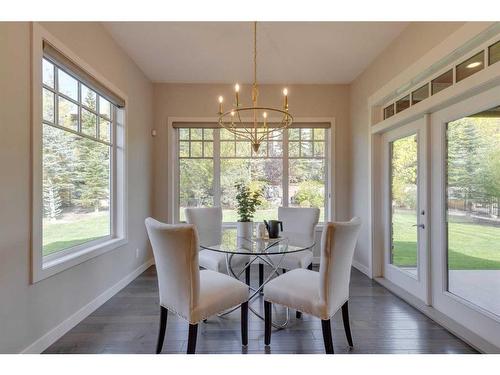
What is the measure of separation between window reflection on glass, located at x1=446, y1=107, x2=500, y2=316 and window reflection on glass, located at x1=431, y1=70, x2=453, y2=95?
1.11 feet

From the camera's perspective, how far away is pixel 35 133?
184 centimetres

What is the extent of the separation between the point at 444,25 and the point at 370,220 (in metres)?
2.22

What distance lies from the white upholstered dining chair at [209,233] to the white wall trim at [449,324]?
5.59 ft

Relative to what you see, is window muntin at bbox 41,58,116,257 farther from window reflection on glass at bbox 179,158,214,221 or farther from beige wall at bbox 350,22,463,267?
beige wall at bbox 350,22,463,267

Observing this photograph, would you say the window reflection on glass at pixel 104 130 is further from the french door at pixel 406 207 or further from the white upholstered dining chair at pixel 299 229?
the french door at pixel 406 207

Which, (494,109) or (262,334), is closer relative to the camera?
(494,109)

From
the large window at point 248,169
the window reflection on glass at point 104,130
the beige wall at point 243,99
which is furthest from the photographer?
the large window at point 248,169

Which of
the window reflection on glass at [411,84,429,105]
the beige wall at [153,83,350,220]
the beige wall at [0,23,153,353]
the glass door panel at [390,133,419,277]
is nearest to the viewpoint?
the beige wall at [0,23,153,353]

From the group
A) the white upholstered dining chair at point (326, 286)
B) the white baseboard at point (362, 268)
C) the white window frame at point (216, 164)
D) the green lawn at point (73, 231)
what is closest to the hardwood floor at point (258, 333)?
the white upholstered dining chair at point (326, 286)

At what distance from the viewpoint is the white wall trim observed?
1.87m

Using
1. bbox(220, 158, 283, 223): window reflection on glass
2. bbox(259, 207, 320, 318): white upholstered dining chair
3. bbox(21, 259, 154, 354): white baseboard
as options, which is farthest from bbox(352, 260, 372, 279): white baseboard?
bbox(21, 259, 154, 354): white baseboard

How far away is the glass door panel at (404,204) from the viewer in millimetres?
2824
